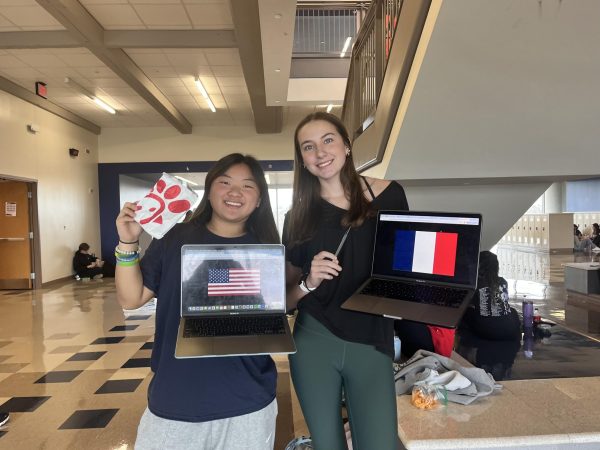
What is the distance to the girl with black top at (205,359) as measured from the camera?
3.82 ft

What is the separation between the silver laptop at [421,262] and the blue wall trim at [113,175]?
10.1m

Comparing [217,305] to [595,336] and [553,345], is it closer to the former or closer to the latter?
[553,345]

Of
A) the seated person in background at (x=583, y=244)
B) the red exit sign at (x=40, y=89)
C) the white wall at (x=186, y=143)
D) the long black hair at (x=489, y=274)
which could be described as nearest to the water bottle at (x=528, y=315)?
the long black hair at (x=489, y=274)

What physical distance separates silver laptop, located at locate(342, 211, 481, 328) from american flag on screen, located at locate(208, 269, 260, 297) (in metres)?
0.28

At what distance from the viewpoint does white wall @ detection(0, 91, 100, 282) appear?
25.8ft


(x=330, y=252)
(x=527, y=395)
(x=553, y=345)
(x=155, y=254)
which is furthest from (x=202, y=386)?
(x=553, y=345)

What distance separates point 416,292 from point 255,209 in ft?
1.92

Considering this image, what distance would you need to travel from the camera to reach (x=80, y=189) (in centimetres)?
1050

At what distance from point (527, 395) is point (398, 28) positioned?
7.54 ft

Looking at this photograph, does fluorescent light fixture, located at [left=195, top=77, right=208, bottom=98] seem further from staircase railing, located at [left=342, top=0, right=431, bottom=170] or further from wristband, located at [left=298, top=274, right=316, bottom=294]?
wristband, located at [left=298, top=274, right=316, bottom=294]

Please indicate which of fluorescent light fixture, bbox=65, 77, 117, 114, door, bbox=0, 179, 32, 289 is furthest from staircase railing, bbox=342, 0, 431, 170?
door, bbox=0, 179, 32, 289

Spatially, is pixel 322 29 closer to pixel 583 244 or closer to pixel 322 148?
pixel 322 148

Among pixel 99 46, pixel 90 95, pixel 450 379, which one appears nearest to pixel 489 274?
pixel 450 379

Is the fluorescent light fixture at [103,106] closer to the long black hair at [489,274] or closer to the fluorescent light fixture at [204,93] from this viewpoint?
the fluorescent light fixture at [204,93]
